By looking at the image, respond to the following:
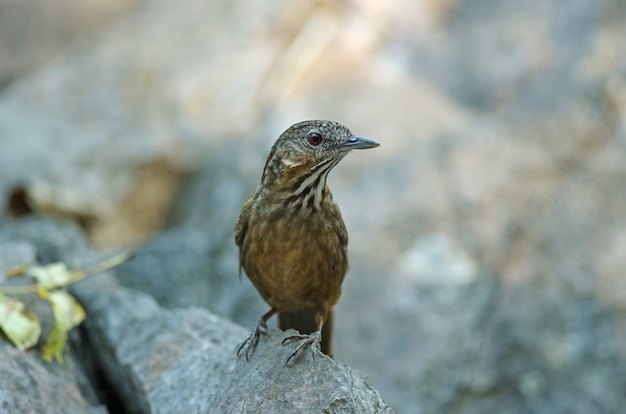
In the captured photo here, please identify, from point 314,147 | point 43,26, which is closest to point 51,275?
point 314,147

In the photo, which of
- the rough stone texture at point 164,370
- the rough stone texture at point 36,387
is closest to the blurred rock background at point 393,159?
the rough stone texture at point 164,370

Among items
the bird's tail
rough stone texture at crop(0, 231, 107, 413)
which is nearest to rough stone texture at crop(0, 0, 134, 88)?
rough stone texture at crop(0, 231, 107, 413)

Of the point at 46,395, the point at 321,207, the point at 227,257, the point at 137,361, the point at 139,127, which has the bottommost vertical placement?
the point at 46,395

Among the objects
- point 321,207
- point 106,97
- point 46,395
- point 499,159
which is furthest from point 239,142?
point 46,395

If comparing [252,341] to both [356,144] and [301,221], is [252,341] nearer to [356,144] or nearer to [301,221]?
[301,221]

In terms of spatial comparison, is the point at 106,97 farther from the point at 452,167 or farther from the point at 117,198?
the point at 452,167

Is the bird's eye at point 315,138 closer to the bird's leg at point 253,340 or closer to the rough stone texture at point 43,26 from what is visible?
the bird's leg at point 253,340

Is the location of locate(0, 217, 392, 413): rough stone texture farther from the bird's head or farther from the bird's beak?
the bird's beak
